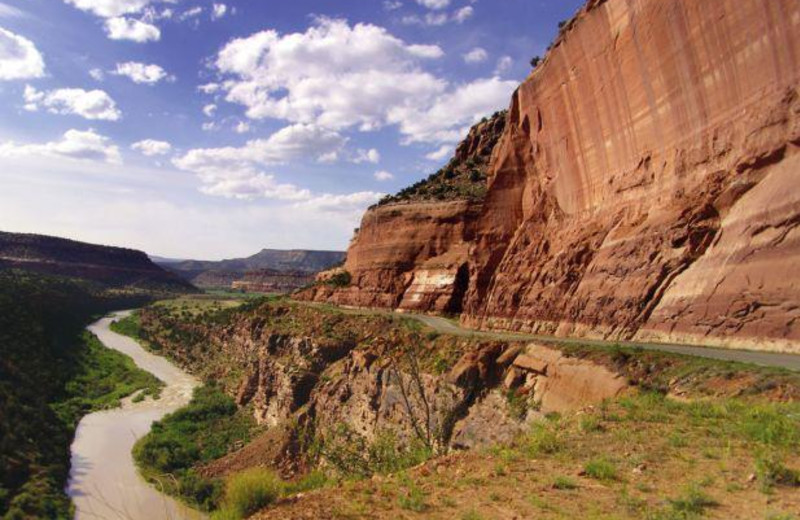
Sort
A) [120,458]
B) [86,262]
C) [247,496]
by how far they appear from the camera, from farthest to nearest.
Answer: [86,262] → [120,458] → [247,496]

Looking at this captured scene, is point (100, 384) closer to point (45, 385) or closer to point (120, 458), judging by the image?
point (45, 385)

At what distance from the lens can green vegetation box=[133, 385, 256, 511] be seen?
102 feet

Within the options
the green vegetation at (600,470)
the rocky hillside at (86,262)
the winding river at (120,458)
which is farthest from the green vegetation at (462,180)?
the rocky hillside at (86,262)

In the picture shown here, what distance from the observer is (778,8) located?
17.3 metres

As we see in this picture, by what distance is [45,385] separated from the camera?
161 ft

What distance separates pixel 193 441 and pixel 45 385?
1947 cm

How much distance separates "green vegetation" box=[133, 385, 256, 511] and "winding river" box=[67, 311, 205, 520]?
1.05 metres

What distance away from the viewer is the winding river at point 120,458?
28963 mm

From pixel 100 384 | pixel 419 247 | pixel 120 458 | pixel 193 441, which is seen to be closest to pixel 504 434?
pixel 193 441

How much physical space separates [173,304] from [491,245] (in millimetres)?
85184

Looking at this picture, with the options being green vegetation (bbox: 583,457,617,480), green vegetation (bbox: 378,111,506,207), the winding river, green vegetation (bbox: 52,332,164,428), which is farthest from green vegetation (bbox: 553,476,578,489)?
A: green vegetation (bbox: 52,332,164,428)

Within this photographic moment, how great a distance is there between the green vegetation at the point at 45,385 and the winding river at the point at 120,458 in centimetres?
105

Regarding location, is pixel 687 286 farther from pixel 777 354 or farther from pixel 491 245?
pixel 491 245

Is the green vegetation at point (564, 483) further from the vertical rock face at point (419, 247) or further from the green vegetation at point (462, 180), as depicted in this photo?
the green vegetation at point (462, 180)
